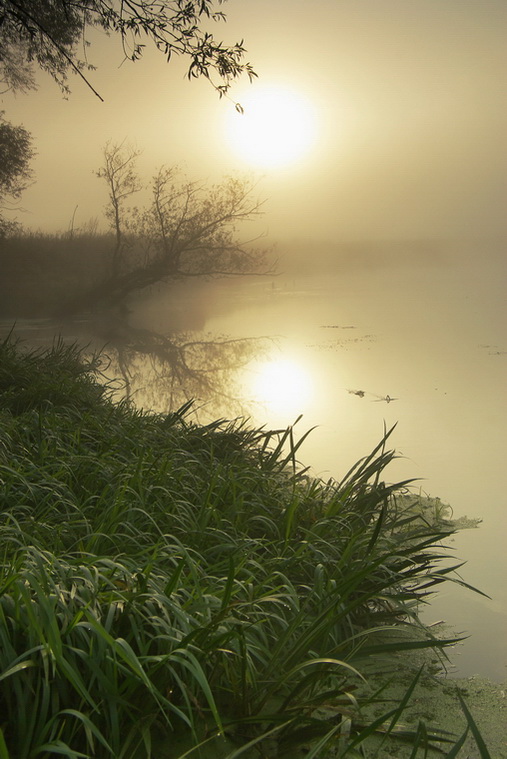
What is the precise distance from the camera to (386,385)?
203 inches

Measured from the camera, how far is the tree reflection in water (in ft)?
15.8

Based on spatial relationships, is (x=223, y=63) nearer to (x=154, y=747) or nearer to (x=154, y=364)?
(x=154, y=364)

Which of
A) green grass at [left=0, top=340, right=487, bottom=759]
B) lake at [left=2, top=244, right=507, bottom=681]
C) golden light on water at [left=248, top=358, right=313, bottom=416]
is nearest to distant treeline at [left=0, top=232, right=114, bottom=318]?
lake at [left=2, top=244, right=507, bottom=681]

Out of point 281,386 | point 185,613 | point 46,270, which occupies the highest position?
point 46,270

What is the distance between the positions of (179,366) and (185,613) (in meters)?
4.91

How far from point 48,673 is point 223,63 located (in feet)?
13.2

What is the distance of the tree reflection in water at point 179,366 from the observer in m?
4.80

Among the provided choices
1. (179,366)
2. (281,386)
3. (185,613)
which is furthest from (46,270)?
(185,613)

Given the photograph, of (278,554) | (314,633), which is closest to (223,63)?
(278,554)

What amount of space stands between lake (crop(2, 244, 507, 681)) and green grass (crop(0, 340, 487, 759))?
372 millimetres

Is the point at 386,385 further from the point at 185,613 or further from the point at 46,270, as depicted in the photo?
the point at 46,270

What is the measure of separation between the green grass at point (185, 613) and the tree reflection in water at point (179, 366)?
1.28 m

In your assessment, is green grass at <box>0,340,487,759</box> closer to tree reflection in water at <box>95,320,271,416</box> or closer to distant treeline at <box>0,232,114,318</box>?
tree reflection in water at <box>95,320,271,416</box>

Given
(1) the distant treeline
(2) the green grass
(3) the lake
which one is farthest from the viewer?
(1) the distant treeline
